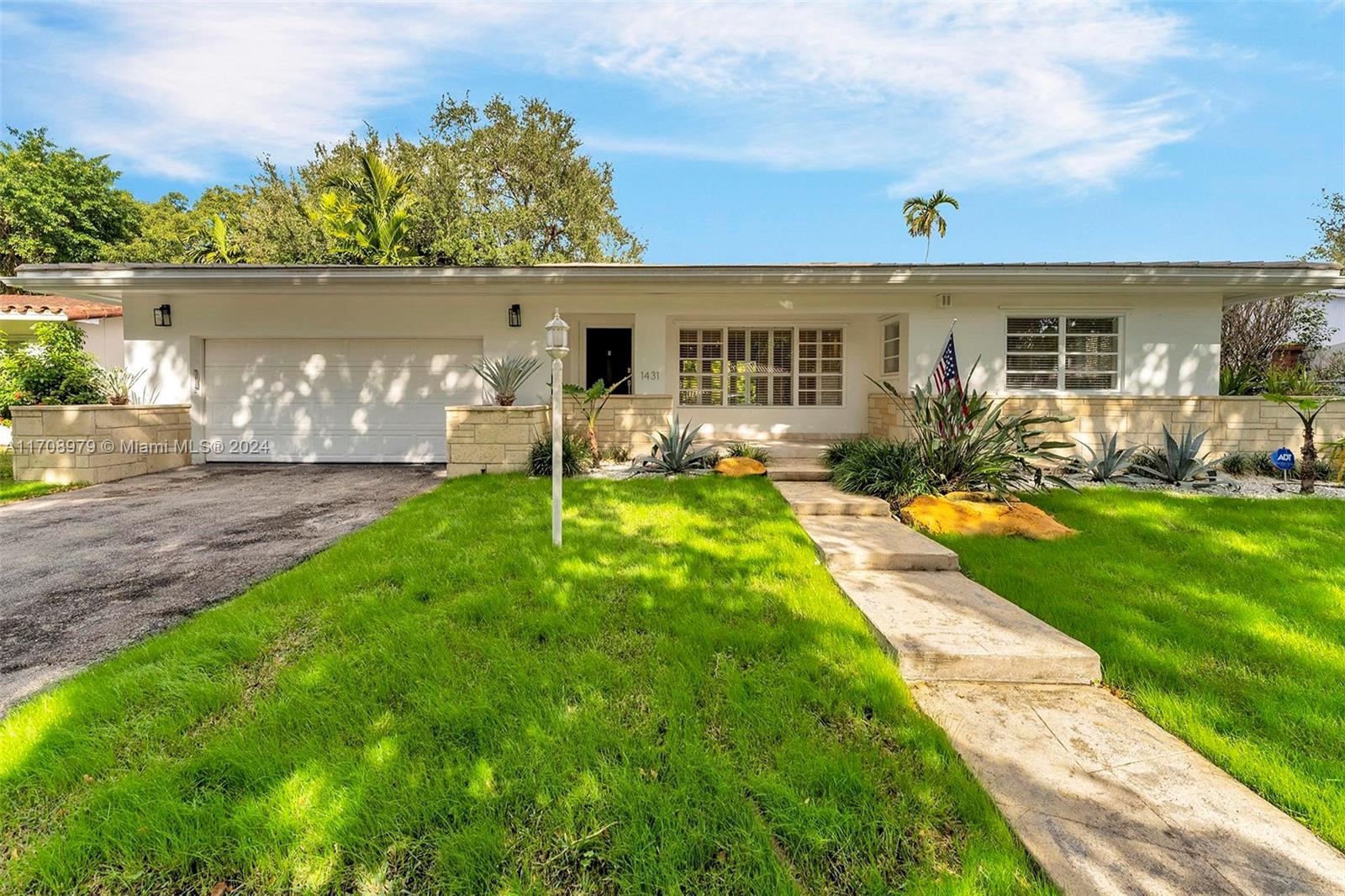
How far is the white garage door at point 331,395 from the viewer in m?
9.20

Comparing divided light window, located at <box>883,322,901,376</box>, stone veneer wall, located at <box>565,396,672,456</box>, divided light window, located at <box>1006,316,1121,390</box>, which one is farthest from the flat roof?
stone veneer wall, located at <box>565,396,672,456</box>

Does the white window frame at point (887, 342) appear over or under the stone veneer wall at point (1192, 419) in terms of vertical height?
over

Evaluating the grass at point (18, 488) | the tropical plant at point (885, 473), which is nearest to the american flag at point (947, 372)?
the tropical plant at point (885, 473)

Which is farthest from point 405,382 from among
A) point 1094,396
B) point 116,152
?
point 116,152

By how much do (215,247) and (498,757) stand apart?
23321mm

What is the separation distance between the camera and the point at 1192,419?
816 centimetres

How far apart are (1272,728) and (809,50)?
10.5 m

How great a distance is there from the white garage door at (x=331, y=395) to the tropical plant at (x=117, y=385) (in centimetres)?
96

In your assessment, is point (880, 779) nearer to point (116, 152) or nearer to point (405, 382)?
point (405, 382)

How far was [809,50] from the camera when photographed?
30.4 ft

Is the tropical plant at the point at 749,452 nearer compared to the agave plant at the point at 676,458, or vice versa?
the agave plant at the point at 676,458

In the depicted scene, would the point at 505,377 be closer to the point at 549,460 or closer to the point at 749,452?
→ the point at 549,460

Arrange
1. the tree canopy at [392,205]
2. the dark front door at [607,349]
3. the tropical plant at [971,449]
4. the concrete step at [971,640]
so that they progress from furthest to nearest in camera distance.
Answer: the tree canopy at [392,205] < the dark front door at [607,349] < the tropical plant at [971,449] < the concrete step at [971,640]

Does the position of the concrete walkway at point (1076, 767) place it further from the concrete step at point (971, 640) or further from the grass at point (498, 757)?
the grass at point (498, 757)
